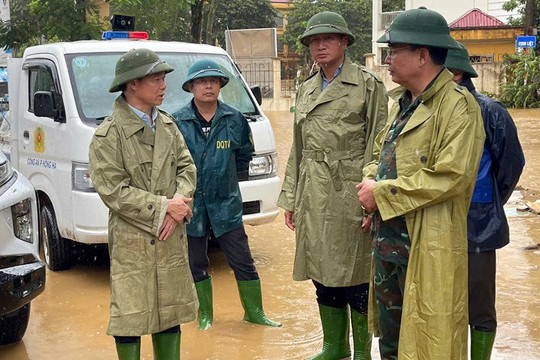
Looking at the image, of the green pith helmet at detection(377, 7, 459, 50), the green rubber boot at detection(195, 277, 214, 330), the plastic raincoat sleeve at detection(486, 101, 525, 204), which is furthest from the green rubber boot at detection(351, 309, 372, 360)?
the green pith helmet at detection(377, 7, 459, 50)

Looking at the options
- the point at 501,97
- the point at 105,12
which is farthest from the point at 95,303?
the point at 105,12

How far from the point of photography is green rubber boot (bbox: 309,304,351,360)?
15.4 ft

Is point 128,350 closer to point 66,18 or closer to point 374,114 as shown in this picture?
Result: point 374,114

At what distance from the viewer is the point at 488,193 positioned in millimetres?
4020

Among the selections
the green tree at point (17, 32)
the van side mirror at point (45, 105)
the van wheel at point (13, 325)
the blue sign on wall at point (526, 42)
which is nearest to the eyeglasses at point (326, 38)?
the van wheel at point (13, 325)

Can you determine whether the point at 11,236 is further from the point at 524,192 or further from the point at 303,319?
the point at 524,192

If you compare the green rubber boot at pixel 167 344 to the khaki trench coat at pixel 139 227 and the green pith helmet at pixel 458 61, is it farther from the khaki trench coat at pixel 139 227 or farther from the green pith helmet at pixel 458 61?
the green pith helmet at pixel 458 61

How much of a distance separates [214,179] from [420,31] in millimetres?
2486

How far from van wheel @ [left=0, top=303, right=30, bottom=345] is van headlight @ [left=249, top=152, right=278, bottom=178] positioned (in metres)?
2.42

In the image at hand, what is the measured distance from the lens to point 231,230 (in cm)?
543

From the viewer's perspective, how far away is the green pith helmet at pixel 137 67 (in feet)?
12.6

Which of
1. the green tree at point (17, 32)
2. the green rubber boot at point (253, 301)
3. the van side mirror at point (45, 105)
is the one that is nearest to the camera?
the green rubber boot at point (253, 301)

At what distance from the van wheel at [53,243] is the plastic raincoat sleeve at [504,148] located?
4.30 meters

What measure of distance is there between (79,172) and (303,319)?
87.8 inches
